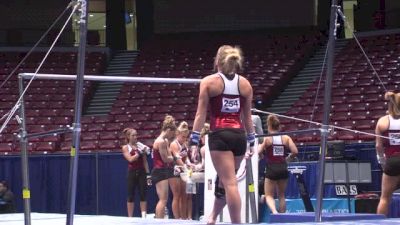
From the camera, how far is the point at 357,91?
1992cm

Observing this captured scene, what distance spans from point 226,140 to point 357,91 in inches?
497

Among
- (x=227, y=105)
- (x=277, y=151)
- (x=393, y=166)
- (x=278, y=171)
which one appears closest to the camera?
(x=227, y=105)

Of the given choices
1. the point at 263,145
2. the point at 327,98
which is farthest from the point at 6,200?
the point at 327,98

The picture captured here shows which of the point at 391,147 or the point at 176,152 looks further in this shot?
the point at 176,152

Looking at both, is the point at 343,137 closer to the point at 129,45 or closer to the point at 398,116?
the point at 398,116

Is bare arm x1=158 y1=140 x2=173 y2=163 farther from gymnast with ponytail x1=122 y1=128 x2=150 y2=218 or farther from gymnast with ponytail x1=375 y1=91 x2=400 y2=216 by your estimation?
gymnast with ponytail x1=375 y1=91 x2=400 y2=216

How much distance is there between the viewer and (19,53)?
81.3 ft

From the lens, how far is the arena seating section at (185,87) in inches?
771

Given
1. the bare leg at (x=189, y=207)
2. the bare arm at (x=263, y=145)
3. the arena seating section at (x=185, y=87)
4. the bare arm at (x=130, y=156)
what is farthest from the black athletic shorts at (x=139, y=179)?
the arena seating section at (x=185, y=87)

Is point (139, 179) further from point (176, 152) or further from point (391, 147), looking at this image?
point (391, 147)

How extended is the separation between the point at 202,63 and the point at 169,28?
3.38m

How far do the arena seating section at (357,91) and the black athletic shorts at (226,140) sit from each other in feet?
32.3

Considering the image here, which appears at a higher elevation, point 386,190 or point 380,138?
point 380,138

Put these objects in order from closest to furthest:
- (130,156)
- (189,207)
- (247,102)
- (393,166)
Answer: (247,102) < (393,166) < (189,207) < (130,156)
